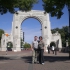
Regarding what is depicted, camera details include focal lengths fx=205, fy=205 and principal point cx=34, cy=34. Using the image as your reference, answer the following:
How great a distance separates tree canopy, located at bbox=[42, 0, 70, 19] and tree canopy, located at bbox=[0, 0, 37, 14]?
2152 millimetres

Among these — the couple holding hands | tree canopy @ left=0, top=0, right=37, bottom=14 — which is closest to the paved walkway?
the couple holding hands

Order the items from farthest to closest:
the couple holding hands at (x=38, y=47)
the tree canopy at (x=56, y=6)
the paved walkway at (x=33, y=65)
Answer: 1. the tree canopy at (x=56, y=6)
2. the couple holding hands at (x=38, y=47)
3. the paved walkway at (x=33, y=65)

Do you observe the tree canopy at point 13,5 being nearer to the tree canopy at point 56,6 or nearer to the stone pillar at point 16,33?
the tree canopy at point 56,6

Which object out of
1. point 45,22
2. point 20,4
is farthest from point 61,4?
point 45,22

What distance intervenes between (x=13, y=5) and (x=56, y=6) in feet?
13.4

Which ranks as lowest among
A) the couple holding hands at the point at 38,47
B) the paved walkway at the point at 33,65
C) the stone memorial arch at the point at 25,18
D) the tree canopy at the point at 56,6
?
the paved walkway at the point at 33,65

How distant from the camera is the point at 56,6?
17938 millimetres

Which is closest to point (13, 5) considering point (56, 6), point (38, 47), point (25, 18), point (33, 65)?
point (56, 6)

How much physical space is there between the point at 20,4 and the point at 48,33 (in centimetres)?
4728

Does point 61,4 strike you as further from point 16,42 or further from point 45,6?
point 16,42

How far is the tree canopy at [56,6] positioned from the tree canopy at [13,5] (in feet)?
7.06

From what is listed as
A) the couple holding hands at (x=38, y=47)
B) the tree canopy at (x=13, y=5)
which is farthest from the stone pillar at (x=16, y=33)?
the couple holding hands at (x=38, y=47)

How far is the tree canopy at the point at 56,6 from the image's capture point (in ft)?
57.3

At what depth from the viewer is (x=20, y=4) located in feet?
65.5
